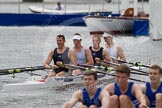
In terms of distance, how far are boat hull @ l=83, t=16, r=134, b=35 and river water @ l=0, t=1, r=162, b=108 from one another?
0.67m

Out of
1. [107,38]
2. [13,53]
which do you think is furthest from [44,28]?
[107,38]

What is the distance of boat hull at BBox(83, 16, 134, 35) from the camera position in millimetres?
46219

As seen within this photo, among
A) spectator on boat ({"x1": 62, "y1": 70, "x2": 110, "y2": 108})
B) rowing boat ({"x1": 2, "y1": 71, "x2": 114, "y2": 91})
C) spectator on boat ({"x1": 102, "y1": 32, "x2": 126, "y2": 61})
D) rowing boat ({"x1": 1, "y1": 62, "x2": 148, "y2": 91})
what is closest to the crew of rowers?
spectator on boat ({"x1": 62, "y1": 70, "x2": 110, "y2": 108})

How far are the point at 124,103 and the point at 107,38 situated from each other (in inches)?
332

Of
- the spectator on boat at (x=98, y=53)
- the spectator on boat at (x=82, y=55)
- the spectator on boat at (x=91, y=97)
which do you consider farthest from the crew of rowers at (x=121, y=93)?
the spectator on boat at (x=98, y=53)

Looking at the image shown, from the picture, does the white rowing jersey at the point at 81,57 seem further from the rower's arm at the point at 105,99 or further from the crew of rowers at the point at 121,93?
the rower's arm at the point at 105,99

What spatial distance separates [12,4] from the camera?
104 meters

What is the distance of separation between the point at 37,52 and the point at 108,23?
37.6ft

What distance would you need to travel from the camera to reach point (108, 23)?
46.2m

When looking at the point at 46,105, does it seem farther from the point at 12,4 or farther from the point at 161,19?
the point at 12,4

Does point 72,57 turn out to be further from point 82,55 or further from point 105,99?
point 105,99

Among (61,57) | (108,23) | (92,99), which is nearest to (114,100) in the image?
(92,99)

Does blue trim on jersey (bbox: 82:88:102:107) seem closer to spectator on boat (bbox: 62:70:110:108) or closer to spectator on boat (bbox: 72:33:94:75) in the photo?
spectator on boat (bbox: 62:70:110:108)

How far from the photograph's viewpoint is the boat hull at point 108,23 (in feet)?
152
